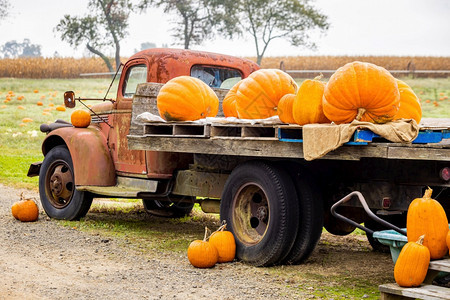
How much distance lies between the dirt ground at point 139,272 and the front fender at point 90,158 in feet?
2.59

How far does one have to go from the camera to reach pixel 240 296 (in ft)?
16.9

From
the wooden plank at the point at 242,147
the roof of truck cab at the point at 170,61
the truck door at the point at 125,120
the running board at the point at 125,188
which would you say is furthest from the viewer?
the truck door at the point at 125,120

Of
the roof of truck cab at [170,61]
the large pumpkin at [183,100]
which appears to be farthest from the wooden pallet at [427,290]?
the roof of truck cab at [170,61]

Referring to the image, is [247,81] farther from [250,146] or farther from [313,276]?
[313,276]

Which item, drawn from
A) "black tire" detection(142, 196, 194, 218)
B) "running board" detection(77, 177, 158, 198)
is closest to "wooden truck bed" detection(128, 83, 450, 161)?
"running board" detection(77, 177, 158, 198)

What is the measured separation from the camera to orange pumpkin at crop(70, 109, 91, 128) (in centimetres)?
887

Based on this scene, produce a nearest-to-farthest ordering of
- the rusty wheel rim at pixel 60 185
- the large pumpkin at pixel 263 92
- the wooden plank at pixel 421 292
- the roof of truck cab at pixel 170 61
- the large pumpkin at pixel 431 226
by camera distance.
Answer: the wooden plank at pixel 421 292
the large pumpkin at pixel 431 226
the large pumpkin at pixel 263 92
the roof of truck cab at pixel 170 61
the rusty wheel rim at pixel 60 185

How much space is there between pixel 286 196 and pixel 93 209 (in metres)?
4.82

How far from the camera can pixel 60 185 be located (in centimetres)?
880

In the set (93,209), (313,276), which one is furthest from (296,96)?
(93,209)

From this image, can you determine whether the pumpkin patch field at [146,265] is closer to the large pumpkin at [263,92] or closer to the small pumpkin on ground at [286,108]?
the small pumpkin on ground at [286,108]

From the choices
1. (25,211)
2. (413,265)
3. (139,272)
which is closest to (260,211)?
(139,272)

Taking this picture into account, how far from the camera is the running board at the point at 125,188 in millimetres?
7848

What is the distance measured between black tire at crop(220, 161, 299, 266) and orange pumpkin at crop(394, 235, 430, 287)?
4.96 feet
